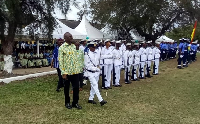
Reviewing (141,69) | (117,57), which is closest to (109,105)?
(117,57)

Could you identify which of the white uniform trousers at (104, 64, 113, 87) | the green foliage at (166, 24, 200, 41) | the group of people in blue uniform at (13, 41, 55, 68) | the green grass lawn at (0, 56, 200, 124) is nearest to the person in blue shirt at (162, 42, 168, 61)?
the green foliage at (166, 24, 200, 41)

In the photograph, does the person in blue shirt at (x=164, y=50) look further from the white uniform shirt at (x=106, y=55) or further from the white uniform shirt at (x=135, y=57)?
the white uniform shirt at (x=106, y=55)

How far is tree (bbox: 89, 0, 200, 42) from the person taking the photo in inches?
885

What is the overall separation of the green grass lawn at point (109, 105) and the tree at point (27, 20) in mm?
2269

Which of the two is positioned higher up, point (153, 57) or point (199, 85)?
point (153, 57)

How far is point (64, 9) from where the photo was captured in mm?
11891

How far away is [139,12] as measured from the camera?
894 inches

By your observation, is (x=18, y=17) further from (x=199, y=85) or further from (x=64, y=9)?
(x=199, y=85)

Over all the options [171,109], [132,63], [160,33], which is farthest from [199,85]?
[160,33]

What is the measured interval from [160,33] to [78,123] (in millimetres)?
22588

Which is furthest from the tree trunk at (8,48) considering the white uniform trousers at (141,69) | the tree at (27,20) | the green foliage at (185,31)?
the green foliage at (185,31)

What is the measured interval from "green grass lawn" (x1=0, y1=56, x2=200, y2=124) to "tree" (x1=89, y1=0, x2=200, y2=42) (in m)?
12.8

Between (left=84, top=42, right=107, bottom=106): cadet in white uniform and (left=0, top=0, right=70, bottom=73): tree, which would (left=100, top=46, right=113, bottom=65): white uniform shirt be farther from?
(left=0, top=0, right=70, bottom=73): tree

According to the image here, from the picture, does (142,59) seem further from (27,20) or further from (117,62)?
(27,20)
